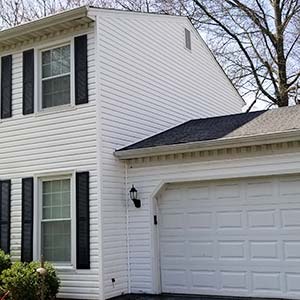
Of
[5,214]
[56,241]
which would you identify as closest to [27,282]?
[56,241]

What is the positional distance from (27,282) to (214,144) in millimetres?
4033

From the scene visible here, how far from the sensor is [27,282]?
28.1 ft

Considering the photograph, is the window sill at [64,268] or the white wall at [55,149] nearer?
the white wall at [55,149]

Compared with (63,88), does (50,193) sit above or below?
below

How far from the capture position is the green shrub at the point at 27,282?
336 inches

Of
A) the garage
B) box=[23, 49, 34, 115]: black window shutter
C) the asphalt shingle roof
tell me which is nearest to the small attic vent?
the asphalt shingle roof

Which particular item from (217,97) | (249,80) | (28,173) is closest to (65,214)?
(28,173)

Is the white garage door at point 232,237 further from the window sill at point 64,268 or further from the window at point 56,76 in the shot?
the window at point 56,76

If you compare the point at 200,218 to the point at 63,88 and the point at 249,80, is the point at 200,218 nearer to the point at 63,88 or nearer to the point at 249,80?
the point at 63,88

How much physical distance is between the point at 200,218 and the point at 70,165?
271 centimetres

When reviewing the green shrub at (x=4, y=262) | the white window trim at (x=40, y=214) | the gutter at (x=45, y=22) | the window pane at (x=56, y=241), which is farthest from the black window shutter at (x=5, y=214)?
the gutter at (x=45, y=22)

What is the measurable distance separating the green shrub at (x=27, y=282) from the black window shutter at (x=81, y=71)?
325cm

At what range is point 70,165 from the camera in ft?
31.8

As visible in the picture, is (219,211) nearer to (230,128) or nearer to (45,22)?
(230,128)
